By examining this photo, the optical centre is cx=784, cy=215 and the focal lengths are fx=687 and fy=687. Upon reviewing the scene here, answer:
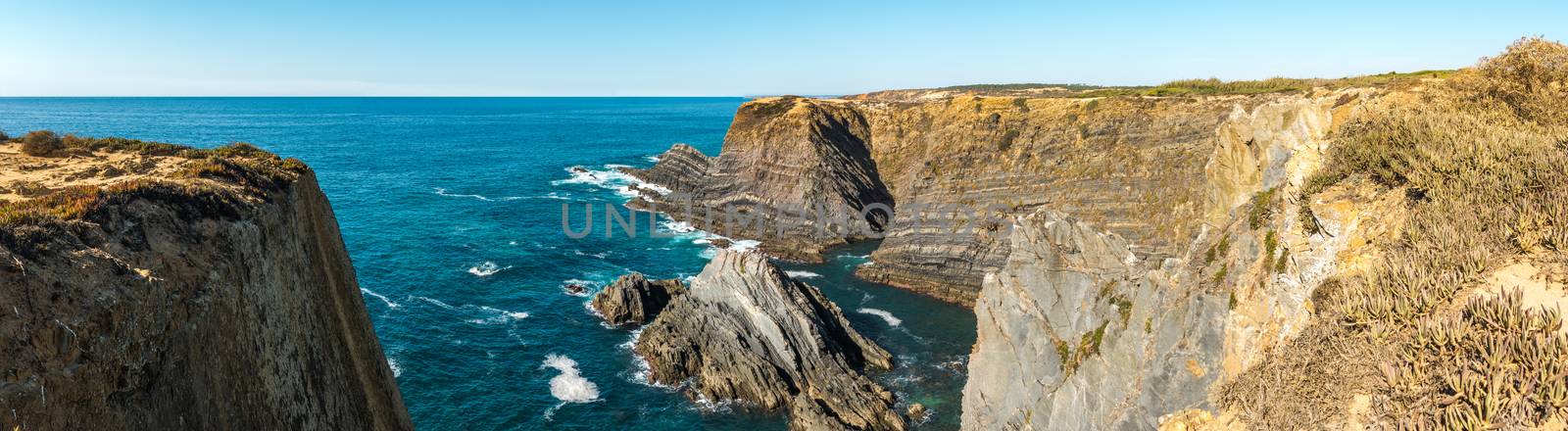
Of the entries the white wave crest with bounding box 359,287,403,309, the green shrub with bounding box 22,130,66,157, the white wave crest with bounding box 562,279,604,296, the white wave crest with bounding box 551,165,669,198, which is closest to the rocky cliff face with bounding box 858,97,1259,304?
the white wave crest with bounding box 562,279,604,296

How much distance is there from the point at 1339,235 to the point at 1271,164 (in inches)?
193

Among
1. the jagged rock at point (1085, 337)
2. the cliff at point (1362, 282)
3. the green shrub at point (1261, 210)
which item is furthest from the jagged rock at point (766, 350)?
the green shrub at point (1261, 210)

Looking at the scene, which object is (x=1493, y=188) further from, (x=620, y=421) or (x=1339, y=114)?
(x=620, y=421)

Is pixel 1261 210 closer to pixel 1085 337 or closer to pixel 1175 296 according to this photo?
pixel 1175 296

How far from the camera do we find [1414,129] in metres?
14.8

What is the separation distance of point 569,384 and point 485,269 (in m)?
23.3

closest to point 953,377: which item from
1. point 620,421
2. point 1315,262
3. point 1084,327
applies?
point 1084,327

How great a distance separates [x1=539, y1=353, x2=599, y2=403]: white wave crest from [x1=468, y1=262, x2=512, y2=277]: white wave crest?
18139mm

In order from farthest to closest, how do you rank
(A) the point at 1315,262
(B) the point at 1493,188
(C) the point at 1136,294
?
(C) the point at 1136,294 → (A) the point at 1315,262 → (B) the point at 1493,188

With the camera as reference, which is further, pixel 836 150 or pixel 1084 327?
pixel 836 150

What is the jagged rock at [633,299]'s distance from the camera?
46844 mm

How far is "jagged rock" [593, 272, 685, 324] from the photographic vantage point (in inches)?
1844

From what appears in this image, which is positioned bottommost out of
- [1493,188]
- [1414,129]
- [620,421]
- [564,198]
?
[620,421]

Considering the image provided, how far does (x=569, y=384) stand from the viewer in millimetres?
38562
